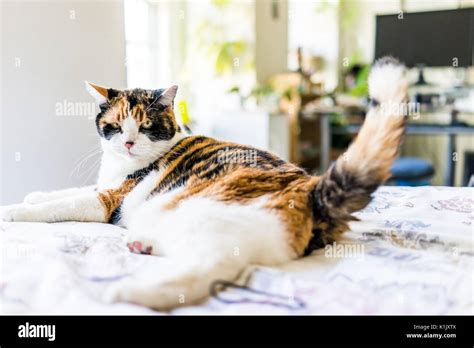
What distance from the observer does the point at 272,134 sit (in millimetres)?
3299

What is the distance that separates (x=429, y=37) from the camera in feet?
9.33

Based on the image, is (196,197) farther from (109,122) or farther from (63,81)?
(63,81)

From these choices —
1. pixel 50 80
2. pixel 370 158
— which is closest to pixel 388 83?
pixel 370 158

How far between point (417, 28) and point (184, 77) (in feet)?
4.91

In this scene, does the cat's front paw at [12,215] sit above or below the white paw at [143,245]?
above

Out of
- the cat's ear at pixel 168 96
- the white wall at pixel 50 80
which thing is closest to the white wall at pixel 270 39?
the white wall at pixel 50 80

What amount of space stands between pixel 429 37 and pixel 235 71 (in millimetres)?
1326

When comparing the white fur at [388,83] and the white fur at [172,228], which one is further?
the white fur at [388,83]

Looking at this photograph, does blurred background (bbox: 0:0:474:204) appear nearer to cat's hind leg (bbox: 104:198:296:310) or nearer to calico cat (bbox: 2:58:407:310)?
calico cat (bbox: 2:58:407:310)

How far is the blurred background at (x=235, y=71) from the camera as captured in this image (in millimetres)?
1494

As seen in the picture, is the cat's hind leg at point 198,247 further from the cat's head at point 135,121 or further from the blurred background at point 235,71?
the blurred background at point 235,71

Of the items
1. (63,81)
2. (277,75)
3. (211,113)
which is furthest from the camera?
(277,75)

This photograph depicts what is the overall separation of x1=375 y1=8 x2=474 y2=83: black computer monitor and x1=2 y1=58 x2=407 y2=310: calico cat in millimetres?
2148
